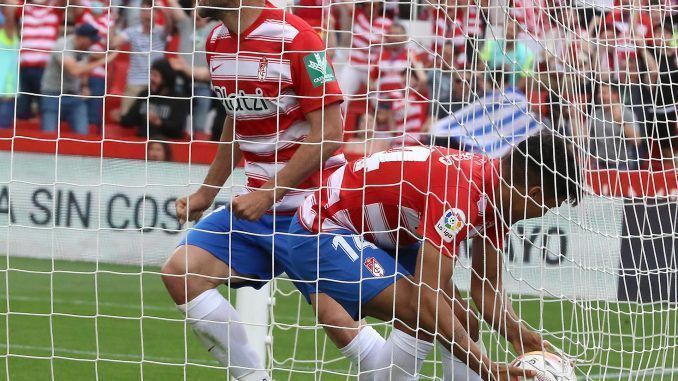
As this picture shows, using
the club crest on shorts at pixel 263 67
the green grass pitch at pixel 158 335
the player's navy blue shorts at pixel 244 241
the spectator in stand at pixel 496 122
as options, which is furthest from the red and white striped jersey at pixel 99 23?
the club crest on shorts at pixel 263 67

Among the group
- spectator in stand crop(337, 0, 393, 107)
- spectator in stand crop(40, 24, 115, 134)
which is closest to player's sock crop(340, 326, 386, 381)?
spectator in stand crop(337, 0, 393, 107)

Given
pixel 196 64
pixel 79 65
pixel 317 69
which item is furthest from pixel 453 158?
pixel 79 65

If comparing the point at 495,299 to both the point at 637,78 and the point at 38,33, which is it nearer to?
the point at 637,78

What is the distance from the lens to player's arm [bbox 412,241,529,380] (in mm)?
4637

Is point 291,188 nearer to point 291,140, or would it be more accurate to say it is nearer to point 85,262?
point 291,140

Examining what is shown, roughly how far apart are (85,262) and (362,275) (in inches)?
235

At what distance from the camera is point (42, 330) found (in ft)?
27.4

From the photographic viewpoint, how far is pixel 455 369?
537 cm

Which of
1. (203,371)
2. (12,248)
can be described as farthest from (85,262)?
(203,371)

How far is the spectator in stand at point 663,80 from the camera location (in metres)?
6.93

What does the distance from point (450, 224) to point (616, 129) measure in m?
3.19

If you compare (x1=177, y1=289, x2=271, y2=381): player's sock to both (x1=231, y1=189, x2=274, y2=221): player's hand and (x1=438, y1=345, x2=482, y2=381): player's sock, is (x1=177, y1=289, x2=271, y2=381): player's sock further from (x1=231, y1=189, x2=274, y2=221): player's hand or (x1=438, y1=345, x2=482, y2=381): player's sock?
(x1=438, y1=345, x2=482, y2=381): player's sock

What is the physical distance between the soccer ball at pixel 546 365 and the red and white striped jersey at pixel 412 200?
47 cm

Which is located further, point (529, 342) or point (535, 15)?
point (535, 15)
